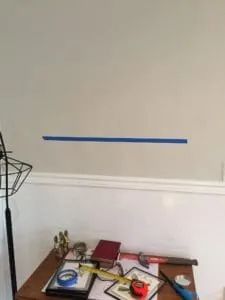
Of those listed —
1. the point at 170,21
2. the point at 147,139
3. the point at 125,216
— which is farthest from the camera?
the point at 125,216

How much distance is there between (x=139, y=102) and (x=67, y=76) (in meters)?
0.39

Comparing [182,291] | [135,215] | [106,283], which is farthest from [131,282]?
[135,215]

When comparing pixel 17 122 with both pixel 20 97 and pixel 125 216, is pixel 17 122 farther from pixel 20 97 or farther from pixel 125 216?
pixel 125 216

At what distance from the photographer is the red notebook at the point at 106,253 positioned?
1429 millimetres

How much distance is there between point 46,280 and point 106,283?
280mm

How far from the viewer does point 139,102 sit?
4.90ft

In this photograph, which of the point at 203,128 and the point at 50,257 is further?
the point at 50,257

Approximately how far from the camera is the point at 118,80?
1.49 metres

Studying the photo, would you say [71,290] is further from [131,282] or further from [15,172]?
[15,172]

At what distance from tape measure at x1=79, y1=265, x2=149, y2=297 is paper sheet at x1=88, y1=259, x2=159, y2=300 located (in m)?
0.03

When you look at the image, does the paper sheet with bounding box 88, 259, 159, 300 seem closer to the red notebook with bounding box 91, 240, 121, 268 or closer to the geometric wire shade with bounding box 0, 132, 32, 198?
the red notebook with bounding box 91, 240, 121, 268

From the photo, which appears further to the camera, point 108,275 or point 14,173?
point 14,173

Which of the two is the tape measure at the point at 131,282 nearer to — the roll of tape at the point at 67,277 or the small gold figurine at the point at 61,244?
the roll of tape at the point at 67,277

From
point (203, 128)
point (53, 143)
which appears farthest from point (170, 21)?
point (53, 143)
